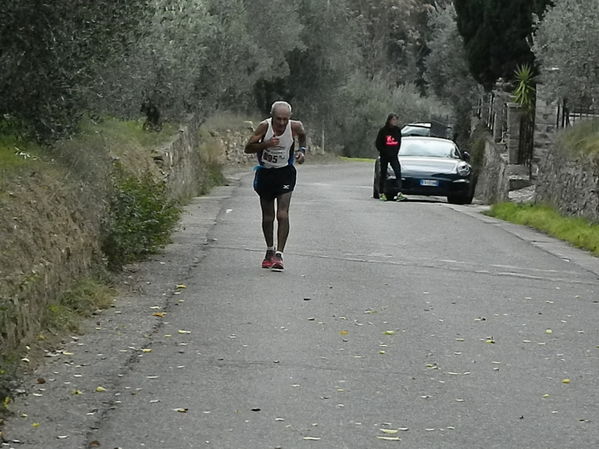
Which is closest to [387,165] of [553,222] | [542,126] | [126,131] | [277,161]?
[542,126]

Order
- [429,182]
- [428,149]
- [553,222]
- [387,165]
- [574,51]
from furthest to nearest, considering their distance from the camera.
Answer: [428,149] → [429,182] → [387,165] → [574,51] → [553,222]

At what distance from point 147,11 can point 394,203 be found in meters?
11.9

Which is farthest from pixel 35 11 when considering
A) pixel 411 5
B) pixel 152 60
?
pixel 411 5

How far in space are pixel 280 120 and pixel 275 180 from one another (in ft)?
2.11

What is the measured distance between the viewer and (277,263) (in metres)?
13.0

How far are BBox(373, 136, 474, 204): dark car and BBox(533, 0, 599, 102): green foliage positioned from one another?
4.63m

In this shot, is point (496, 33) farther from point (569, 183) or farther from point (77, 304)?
point (77, 304)

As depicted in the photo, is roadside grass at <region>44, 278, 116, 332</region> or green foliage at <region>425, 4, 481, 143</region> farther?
green foliage at <region>425, 4, 481, 143</region>

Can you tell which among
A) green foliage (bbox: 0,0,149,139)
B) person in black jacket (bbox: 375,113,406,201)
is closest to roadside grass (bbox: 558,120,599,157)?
person in black jacket (bbox: 375,113,406,201)

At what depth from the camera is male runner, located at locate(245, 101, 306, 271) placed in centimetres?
1304

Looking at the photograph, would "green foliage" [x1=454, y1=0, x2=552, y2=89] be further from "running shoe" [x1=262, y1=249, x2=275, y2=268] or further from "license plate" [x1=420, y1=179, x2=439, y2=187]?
"running shoe" [x1=262, y1=249, x2=275, y2=268]

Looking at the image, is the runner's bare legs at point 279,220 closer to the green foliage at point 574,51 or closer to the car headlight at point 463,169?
the green foliage at point 574,51

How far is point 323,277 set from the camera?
41.7 ft

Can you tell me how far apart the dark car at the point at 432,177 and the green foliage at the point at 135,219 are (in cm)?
1168
